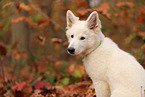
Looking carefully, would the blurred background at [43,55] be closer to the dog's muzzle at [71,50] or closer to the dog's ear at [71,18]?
the dog's ear at [71,18]

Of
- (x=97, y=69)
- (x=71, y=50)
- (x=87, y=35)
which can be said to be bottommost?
(x=97, y=69)

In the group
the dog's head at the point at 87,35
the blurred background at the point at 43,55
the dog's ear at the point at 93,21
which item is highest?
the dog's ear at the point at 93,21

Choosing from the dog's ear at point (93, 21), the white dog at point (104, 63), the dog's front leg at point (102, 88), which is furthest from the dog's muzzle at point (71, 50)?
the dog's front leg at point (102, 88)

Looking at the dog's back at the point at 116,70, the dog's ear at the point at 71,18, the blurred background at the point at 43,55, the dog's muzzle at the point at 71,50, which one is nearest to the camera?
the dog's back at the point at 116,70

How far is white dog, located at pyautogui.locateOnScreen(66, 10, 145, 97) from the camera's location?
2818mm

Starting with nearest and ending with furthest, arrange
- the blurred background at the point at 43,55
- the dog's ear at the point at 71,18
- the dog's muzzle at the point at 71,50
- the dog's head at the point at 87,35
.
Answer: the dog's muzzle at the point at 71,50
the dog's head at the point at 87,35
the dog's ear at the point at 71,18
the blurred background at the point at 43,55

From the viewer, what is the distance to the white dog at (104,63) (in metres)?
2.82

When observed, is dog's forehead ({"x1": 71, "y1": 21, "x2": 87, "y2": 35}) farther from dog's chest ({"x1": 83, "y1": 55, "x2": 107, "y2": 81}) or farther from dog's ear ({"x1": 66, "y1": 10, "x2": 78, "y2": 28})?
dog's chest ({"x1": 83, "y1": 55, "x2": 107, "y2": 81})

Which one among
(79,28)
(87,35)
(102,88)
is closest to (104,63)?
(102,88)

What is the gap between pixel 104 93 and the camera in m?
3.05

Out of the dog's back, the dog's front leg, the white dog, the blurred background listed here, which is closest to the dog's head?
the white dog

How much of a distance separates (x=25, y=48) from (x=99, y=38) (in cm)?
537

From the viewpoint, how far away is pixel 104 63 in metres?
3.07

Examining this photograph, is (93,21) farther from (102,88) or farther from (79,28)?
(102,88)
